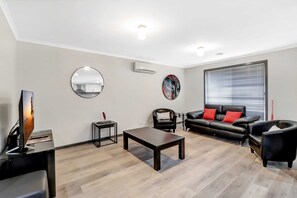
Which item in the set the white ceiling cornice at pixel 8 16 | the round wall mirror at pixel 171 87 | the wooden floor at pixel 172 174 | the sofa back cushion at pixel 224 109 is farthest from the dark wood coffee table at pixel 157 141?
the white ceiling cornice at pixel 8 16

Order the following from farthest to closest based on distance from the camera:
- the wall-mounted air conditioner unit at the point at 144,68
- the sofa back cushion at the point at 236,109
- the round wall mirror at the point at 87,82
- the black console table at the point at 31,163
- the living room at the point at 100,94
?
the wall-mounted air conditioner unit at the point at 144,68, the sofa back cushion at the point at 236,109, the round wall mirror at the point at 87,82, the living room at the point at 100,94, the black console table at the point at 31,163

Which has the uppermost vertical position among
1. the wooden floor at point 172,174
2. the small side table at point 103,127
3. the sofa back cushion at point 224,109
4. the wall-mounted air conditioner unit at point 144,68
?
the wall-mounted air conditioner unit at point 144,68

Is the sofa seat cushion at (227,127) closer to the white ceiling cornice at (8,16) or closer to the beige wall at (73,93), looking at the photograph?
the beige wall at (73,93)

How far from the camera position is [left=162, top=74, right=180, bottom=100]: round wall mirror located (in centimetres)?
541

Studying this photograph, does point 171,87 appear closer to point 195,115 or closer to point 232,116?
point 195,115

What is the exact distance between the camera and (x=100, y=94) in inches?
152

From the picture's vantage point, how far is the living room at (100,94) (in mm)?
2291

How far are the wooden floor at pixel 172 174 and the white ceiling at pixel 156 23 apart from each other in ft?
8.06

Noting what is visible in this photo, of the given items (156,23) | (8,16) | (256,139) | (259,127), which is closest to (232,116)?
(259,127)

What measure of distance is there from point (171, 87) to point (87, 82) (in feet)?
10.5

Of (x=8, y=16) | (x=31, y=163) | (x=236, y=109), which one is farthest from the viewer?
(x=236, y=109)

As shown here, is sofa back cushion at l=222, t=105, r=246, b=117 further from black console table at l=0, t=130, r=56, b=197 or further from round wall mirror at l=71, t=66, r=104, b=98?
black console table at l=0, t=130, r=56, b=197

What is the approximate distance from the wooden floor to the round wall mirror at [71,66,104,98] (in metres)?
1.42

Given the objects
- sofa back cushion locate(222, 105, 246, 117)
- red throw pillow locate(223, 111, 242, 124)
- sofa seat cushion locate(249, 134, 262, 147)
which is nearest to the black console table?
sofa seat cushion locate(249, 134, 262, 147)
